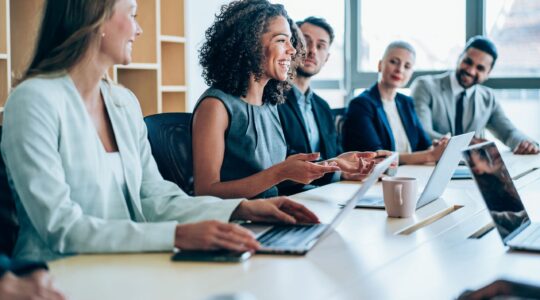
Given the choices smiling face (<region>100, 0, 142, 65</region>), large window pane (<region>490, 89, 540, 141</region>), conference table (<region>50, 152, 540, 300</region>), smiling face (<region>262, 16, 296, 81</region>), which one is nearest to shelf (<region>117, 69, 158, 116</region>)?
smiling face (<region>262, 16, 296, 81</region>)

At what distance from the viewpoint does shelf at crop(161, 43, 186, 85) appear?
199 inches

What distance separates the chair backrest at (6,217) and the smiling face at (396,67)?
2.65 metres

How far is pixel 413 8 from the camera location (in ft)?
19.9

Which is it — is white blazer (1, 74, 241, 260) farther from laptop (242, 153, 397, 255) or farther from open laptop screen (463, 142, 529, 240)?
open laptop screen (463, 142, 529, 240)

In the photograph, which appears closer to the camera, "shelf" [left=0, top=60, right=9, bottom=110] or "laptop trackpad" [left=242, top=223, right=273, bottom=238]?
"laptop trackpad" [left=242, top=223, right=273, bottom=238]

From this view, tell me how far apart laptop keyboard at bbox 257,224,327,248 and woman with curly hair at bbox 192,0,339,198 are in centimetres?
63

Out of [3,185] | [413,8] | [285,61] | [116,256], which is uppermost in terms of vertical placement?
[413,8]

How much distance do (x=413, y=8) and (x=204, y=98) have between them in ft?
13.0

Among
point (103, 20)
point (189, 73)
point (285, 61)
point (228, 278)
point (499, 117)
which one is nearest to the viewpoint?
point (228, 278)

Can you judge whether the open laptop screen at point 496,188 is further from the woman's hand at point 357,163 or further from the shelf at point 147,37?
the shelf at point 147,37

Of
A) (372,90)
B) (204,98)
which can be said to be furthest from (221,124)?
(372,90)

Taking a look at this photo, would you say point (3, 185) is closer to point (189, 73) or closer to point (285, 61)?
point (285, 61)

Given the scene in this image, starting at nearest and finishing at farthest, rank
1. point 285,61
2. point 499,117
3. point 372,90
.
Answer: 1. point 285,61
2. point 372,90
3. point 499,117

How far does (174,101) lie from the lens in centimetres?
511
